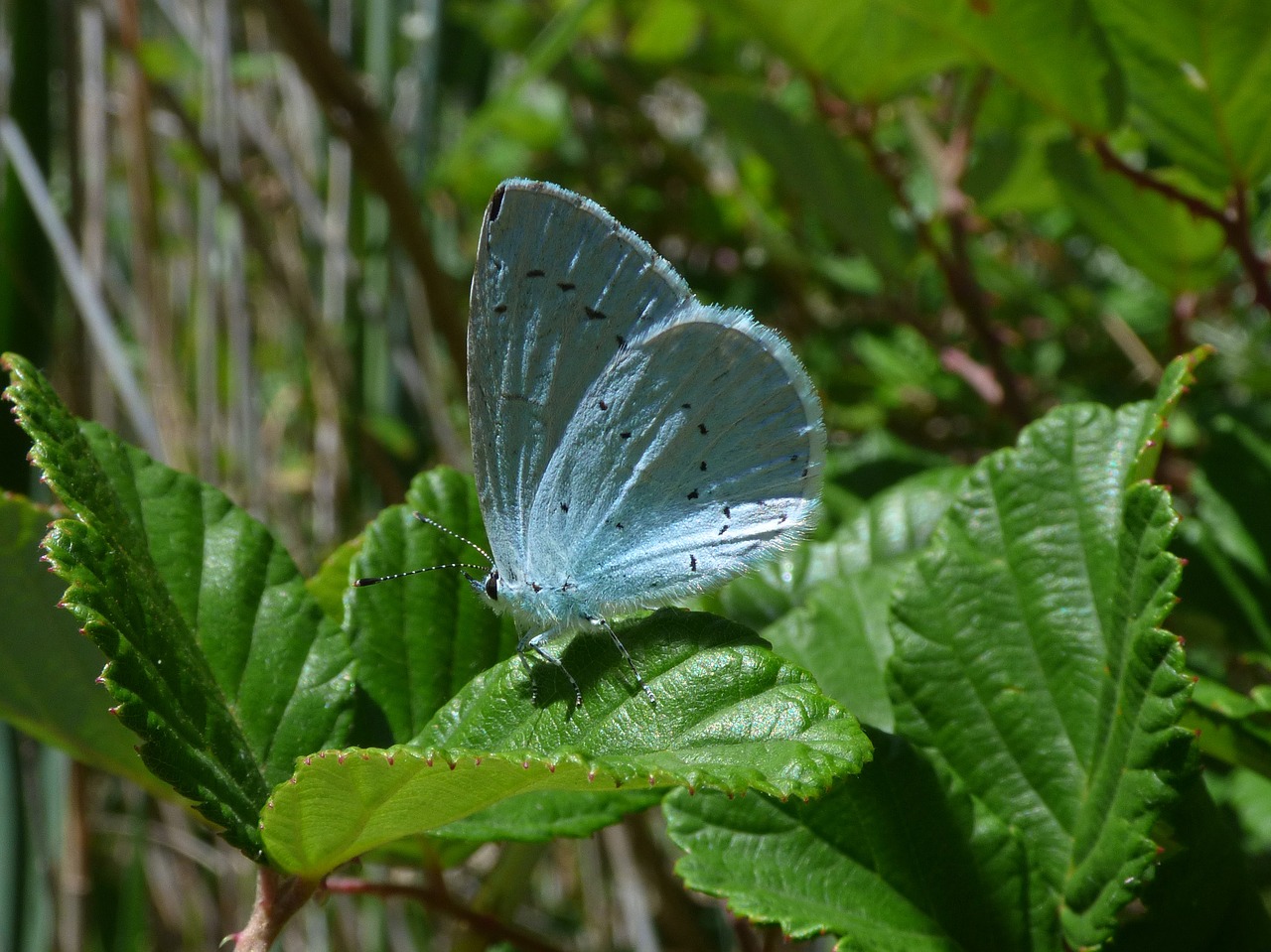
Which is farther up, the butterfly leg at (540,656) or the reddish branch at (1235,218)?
the reddish branch at (1235,218)

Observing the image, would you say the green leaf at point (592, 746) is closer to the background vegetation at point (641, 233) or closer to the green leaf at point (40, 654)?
the background vegetation at point (641, 233)

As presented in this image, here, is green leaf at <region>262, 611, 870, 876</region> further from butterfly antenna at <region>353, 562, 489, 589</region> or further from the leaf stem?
butterfly antenna at <region>353, 562, 489, 589</region>

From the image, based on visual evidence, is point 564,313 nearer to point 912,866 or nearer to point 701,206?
point 912,866

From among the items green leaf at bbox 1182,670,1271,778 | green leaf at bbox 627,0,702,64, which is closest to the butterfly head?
green leaf at bbox 1182,670,1271,778

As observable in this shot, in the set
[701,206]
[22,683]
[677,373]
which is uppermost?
[701,206]

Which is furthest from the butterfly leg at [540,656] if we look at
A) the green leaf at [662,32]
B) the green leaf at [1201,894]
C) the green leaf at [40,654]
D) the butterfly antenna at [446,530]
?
the green leaf at [662,32]

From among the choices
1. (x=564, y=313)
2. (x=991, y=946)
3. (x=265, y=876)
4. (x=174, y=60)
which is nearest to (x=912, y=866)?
(x=991, y=946)

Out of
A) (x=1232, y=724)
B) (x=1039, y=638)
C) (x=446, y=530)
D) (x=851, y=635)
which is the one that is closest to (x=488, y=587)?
(x=446, y=530)

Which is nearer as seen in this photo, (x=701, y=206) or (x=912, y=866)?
(x=912, y=866)
